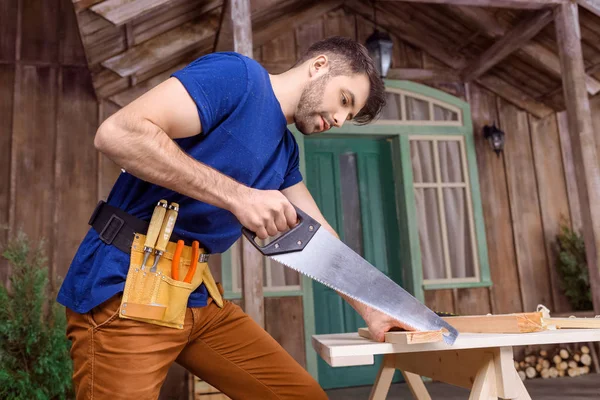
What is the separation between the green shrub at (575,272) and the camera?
527cm

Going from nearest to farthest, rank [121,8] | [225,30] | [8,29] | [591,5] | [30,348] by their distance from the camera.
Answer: [30,348], [121,8], [225,30], [591,5], [8,29]

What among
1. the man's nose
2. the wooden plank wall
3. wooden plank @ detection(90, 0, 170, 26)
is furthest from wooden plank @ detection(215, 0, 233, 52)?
the man's nose

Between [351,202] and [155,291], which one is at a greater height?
[351,202]

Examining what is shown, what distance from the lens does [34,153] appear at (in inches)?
189

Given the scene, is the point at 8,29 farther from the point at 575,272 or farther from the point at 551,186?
the point at 575,272

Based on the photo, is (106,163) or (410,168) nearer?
(106,163)

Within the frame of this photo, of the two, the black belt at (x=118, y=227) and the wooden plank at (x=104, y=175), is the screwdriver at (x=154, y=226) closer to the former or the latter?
the black belt at (x=118, y=227)

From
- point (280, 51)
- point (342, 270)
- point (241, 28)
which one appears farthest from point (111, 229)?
point (280, 51)

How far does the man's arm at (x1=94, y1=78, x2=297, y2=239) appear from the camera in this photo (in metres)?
1.27

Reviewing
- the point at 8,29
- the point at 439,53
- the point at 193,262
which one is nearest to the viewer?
the point at 193,262

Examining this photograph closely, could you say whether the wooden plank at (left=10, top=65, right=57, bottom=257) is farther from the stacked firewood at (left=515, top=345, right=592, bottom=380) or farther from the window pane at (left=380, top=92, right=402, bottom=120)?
the stacked firewood at (left=515, top=345, right=592, bottom=380)

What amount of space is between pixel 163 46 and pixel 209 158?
3398 mm

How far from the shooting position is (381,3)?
5652mm

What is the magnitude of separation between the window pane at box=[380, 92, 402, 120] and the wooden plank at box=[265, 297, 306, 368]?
2233 mm
